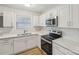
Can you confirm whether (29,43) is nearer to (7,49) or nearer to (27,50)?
(27,50)

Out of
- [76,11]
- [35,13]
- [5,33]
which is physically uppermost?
[35,13]

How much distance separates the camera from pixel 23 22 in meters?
3.51

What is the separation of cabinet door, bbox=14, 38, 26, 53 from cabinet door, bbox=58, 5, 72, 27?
1.53m

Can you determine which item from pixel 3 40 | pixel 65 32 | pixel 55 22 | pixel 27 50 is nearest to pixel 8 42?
pixel 3 40

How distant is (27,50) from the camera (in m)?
2.95

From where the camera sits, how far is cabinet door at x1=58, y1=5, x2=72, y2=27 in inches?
67.2

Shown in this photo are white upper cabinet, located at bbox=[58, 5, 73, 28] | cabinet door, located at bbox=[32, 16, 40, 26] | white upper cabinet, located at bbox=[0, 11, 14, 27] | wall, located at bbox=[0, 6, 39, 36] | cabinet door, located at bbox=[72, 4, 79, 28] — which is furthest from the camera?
cabinet door, located at bbox=[32, 16, 40, 26]

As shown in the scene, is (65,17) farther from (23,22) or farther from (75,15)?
(23,22)

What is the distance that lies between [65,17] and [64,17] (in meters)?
0.04

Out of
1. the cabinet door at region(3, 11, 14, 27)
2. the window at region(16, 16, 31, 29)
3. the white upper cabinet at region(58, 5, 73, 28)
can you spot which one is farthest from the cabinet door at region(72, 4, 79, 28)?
the window at region(16, 16, 31, 29)

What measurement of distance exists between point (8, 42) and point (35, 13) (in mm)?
1902

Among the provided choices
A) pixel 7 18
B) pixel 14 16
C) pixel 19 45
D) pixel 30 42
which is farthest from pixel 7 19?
pixel 30 42

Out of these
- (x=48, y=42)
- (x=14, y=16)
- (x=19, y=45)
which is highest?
(x=14, y=16)

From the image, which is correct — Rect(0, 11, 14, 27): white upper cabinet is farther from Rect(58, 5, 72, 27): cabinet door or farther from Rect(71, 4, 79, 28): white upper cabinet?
Rect(71, 4, 79, 28): white upper cabinet
